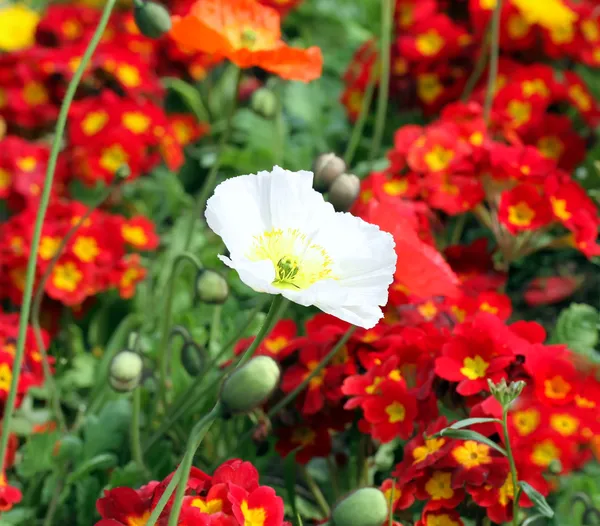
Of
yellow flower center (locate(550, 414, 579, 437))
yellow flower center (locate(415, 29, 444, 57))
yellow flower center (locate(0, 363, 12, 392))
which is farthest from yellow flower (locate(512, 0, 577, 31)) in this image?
yellow flower center (locate(0, 363, 12, 392))

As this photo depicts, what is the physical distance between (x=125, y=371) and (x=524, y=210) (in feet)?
2.76

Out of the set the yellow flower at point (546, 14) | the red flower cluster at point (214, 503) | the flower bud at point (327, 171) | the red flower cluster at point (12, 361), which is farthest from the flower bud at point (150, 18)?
the yellow flower at point (546, 14)

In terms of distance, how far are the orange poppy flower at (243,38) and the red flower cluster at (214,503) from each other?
733 millimetres

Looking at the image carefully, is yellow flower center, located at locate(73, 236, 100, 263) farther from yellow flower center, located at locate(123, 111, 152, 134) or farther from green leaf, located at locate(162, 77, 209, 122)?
green leaf, located at locate(162, 77, 209, 122)

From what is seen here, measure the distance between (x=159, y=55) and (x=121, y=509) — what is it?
197 cm

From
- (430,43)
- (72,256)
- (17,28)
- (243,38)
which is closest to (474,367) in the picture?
(243,38)

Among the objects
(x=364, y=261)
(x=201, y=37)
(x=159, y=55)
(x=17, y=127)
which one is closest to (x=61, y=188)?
(x=17, y=127)

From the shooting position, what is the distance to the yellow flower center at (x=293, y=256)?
1.06m

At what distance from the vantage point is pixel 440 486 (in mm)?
1274

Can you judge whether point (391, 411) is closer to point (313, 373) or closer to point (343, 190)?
point (313, 373)

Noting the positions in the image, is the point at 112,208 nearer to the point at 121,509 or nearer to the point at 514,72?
the point at 514,72

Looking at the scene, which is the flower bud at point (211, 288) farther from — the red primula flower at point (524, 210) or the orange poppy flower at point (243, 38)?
the red primula flower at point (524, 210)

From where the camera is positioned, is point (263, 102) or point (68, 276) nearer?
point (68, 276)

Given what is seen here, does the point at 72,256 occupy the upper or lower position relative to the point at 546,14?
lower
